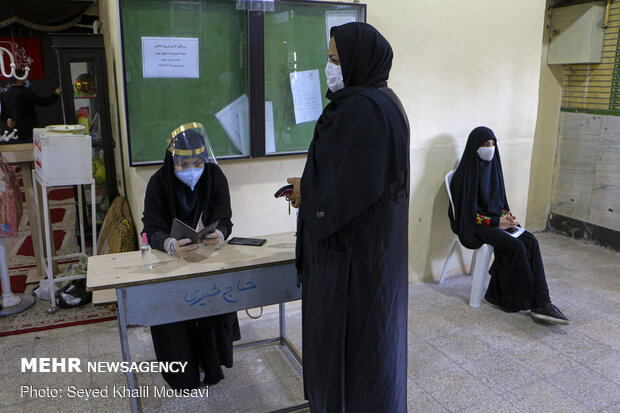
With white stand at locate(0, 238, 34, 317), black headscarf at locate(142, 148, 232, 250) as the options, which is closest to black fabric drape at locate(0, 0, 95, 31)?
white stand at locate(0, 238, 34, 317)

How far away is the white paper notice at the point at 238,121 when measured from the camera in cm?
313

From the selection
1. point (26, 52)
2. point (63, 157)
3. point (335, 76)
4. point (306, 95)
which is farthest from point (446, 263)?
point (26, 52)

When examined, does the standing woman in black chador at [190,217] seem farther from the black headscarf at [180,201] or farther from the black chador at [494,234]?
the black chador at [494,234]

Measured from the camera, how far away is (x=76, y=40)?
13.9 feet

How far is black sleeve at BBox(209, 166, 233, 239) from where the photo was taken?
2.53 m

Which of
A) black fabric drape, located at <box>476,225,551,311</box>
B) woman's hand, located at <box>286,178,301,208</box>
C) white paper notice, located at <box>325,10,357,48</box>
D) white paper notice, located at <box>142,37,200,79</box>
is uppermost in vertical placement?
white paper notice, located at <box>325,10,357,48</box>

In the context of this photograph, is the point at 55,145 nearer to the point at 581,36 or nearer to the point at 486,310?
the point at 486,310

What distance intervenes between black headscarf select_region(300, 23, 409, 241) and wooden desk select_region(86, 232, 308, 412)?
52cm

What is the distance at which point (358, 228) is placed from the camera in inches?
69.9

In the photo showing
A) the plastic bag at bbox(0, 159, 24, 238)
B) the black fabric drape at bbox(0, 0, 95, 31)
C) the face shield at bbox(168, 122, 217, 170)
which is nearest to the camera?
the face shield at bbox(168, 122, 217, 170)

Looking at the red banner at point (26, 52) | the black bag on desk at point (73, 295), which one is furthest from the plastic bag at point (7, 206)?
the red banner at point (26, 52)

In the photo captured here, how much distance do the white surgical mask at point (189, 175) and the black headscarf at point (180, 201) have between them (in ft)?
0.12

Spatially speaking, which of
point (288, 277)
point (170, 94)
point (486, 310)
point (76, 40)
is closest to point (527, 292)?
point (486, 310)

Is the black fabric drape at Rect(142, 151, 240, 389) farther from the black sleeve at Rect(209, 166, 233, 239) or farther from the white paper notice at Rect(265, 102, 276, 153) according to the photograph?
the white paper notice at Rect(265, 102, 276, 153)
